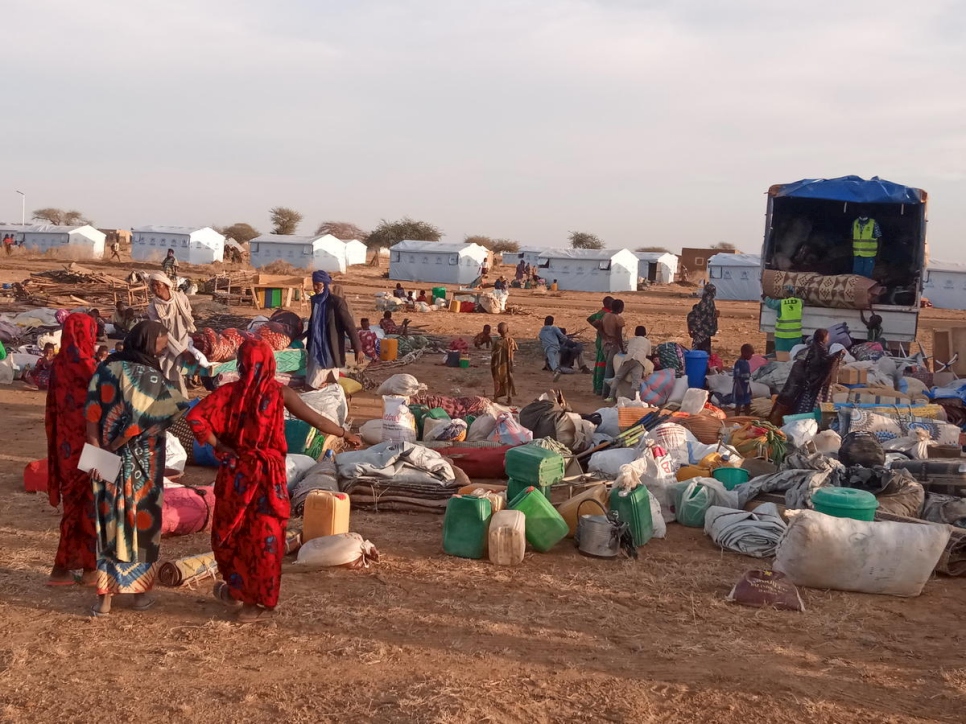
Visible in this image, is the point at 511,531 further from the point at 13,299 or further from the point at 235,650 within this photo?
the point at 13,299

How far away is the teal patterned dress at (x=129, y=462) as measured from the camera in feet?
13.5

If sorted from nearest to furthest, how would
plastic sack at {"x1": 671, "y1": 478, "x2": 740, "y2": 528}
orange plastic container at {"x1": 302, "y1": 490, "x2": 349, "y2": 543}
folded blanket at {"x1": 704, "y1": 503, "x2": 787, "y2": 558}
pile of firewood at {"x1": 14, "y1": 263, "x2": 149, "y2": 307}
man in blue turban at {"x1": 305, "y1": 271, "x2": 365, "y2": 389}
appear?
1. orange plastic container at {"x1": 302, "y1": 490, "x2": 349, "y2": 543}
2. folded blanket at {"x1": 704, "y1": 503, "x2": 787, "y2": 558}
3. plastic sack at {"x1": 671, "y1": 478, "x2": 740, "y2": 528}
4. man in blue turban at {"x1": 305, "y1": 271, "x2": 365, "y2": 389}
5. pile of firewood at {"x1": 14, "y1": 263, "x2": 149, "y2": 307}

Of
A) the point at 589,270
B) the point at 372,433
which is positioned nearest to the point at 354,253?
the point at 589,270

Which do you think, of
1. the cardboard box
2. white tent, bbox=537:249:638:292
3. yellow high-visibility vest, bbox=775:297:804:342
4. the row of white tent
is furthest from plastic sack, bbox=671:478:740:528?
the row of white tent

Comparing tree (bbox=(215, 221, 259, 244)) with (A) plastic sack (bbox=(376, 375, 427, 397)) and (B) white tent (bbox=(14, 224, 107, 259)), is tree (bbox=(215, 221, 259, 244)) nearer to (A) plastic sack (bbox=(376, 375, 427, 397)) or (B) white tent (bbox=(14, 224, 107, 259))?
(B) white tent (bbox=(14, 224, 107, 259))

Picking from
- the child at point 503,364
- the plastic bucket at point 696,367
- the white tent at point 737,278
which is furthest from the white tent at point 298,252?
the plastic bucket at point 696,367

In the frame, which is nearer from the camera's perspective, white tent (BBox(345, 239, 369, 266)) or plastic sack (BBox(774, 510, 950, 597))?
plastic sack (BBox(774, 510, 950, 597))

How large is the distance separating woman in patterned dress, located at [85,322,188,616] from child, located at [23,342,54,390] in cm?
752

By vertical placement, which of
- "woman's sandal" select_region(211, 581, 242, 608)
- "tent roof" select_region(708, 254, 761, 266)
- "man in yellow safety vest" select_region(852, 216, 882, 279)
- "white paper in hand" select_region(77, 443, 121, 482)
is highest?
"tent roof" select_region(708, 254, 761, 266)

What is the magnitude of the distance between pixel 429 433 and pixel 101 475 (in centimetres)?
408

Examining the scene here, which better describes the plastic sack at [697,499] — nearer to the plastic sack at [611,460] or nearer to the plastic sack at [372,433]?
the plastic sack at [611,460]

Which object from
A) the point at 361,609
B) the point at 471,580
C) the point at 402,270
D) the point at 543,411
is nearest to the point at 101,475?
the point at 361,609

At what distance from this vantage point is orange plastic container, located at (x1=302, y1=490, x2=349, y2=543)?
5.38m

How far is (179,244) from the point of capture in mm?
41188
